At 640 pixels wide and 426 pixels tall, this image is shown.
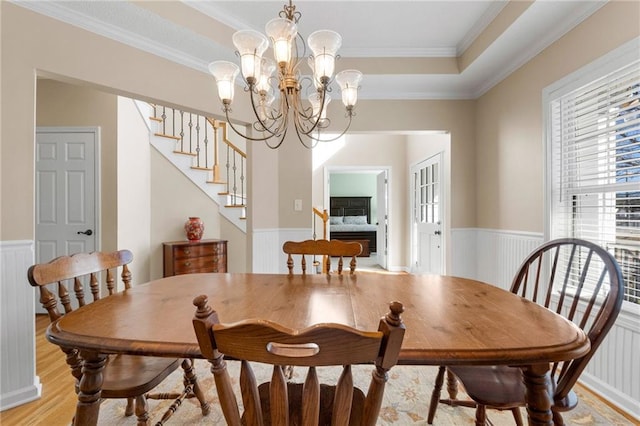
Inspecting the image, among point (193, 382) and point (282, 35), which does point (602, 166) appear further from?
point (193, 382)

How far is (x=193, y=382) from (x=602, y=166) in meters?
2.78

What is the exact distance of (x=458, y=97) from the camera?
335 centimetres

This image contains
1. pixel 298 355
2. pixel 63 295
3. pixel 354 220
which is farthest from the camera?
pixel 354 220

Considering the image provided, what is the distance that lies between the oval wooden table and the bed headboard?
856cm

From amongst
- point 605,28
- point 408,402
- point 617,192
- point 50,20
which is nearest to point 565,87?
point 605,28

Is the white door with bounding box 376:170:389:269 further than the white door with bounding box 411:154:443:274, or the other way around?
the white door with bounding box 376:170:389:269

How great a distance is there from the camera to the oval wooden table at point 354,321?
0.87m

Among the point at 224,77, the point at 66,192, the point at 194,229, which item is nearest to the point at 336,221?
the point at 194,229

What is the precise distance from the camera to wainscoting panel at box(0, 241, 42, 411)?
5.85 ft

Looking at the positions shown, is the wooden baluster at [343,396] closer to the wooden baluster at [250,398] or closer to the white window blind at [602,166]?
the wooden baluster at [250,398]

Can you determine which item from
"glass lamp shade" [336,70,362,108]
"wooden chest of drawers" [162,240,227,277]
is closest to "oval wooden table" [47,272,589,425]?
"glass lamp shade" [336,70,362,108]

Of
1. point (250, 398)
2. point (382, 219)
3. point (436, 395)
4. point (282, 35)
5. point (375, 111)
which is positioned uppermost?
point (375, 111)

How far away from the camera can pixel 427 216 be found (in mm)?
4812

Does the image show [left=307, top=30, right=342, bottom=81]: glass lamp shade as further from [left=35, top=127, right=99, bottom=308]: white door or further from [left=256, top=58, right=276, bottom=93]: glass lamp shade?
[left=35, top=127, right=99, bottom=308]: white door
